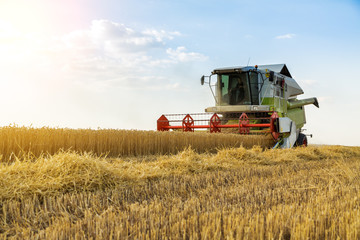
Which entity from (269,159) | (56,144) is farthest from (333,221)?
(56,144)

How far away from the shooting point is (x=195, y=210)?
3.21 m

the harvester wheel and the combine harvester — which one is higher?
the combine harvester

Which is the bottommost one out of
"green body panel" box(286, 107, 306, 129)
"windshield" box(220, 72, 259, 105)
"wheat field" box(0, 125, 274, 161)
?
"wheat field" box(0, 125, 274, 161)

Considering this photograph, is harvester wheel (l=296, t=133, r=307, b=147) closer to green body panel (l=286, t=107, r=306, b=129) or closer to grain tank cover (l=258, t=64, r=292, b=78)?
green body panel (l=286, t=107, r=306, b=129)

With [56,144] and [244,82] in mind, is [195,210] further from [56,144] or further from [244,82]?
[244,82]

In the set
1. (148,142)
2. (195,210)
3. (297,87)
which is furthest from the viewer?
(297,87)

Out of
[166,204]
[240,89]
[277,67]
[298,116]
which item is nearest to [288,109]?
[298,116]

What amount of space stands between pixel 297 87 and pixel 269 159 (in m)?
10.8

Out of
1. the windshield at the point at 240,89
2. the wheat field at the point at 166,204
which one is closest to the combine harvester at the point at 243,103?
the windshield at the point at 240,89

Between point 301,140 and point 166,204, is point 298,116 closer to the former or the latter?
point 301,140

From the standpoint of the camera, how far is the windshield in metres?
13.7

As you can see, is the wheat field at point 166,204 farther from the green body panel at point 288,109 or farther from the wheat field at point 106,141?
the green body panel at point 288,109

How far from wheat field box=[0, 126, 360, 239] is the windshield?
7.57 meters

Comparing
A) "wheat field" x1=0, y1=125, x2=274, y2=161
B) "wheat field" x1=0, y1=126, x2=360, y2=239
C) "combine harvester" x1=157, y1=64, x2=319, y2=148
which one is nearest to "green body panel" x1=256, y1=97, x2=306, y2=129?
"combine harvester" x1=157, y1=64, x2=319, y2=148
